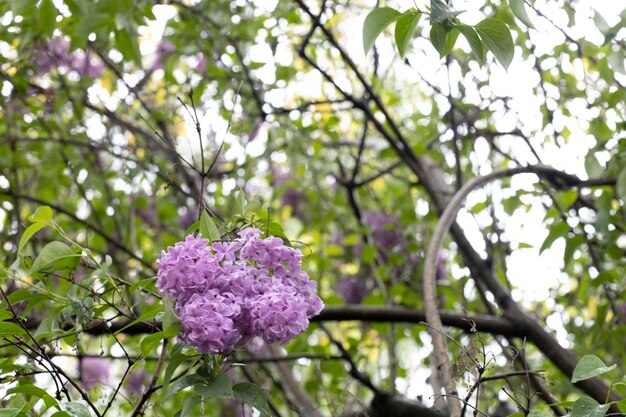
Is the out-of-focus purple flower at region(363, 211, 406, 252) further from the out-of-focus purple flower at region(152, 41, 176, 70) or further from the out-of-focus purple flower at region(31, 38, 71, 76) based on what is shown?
the out-of-focus purple flower at region(31, 38, 71, 76)

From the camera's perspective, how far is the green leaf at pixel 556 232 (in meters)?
1.56

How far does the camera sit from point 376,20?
3.14 feet

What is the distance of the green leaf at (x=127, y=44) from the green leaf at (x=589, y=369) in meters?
1.11

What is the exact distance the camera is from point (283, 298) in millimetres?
812

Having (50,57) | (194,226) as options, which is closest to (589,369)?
(194,226)

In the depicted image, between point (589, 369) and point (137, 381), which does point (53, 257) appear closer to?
point (589, 369)

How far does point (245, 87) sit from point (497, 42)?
4.34ft

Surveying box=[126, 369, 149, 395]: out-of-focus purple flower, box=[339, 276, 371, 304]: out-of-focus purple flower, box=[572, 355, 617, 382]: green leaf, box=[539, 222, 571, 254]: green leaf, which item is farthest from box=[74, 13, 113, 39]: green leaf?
box=[126, 369, 149, 395]: out-of-focus purple flower

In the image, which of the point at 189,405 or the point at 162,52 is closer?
the point at 189,405

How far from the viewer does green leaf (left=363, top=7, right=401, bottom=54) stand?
0.95m

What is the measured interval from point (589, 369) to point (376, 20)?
1.56 feet

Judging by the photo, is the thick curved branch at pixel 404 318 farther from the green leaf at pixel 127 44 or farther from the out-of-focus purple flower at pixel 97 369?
the out-of-focus purple flower at pixel 97 369

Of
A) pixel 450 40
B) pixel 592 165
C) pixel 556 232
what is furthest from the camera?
pixel 592 165

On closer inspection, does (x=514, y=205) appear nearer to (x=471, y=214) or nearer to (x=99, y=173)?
(x=471, y=214)
